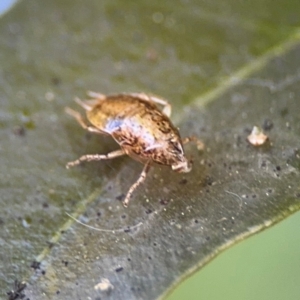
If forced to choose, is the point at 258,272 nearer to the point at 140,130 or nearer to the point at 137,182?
the point at 137,182

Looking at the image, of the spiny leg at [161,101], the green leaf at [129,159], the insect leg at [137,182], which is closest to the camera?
the green leaf at [129,159]

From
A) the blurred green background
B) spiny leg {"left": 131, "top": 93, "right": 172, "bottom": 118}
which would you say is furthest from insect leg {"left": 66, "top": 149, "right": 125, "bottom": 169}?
the blurred green background

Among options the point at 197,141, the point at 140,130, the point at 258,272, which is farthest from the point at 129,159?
the point at 258,272

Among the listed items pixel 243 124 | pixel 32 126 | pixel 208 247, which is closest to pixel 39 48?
pixel 32 126

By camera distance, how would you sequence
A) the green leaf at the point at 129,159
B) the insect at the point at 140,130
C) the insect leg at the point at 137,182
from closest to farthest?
1. the green leaf at the point at 129,159
2. the insect leg at the point at 137,182
3. the insect at the point at 140,130

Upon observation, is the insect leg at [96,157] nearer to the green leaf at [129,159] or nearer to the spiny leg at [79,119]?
the green leaf at [129,159]

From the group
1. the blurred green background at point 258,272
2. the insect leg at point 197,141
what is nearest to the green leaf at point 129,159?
the insect leg at point 197,141

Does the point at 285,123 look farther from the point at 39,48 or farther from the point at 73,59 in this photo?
the point at 39,48
